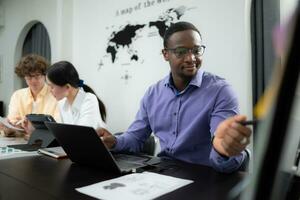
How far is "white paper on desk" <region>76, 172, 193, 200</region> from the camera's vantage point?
79 centimetres

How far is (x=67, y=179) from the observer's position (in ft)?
3.18

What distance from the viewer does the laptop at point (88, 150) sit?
0.99 metres

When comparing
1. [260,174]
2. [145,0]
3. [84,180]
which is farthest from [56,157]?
[145,0]

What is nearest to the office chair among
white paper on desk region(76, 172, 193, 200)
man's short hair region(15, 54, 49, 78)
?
white paper on desk region(76, 172, 193, 200)

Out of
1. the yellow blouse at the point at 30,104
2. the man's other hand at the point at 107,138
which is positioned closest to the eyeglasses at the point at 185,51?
the man's other hand at the point at 107,138

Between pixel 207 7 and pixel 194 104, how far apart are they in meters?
1.11

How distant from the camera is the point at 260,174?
23cm

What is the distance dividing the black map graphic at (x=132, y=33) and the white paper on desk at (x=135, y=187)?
176cm

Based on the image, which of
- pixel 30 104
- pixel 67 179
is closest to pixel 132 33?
pixel 30 104

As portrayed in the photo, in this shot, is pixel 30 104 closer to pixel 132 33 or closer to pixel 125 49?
pixel 125 49

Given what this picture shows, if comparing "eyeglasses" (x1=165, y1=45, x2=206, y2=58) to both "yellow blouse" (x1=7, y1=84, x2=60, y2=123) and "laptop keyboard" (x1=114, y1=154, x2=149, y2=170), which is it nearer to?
"laptop keyboard" (x1=114, y1=154, x2=149, y2=170)

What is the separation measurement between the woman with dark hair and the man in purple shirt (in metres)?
0.54

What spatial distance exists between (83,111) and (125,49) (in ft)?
3.62

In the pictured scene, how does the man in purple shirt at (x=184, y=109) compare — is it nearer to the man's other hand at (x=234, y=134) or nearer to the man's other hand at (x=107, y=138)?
the man's other hand at (x=107, y=138)
